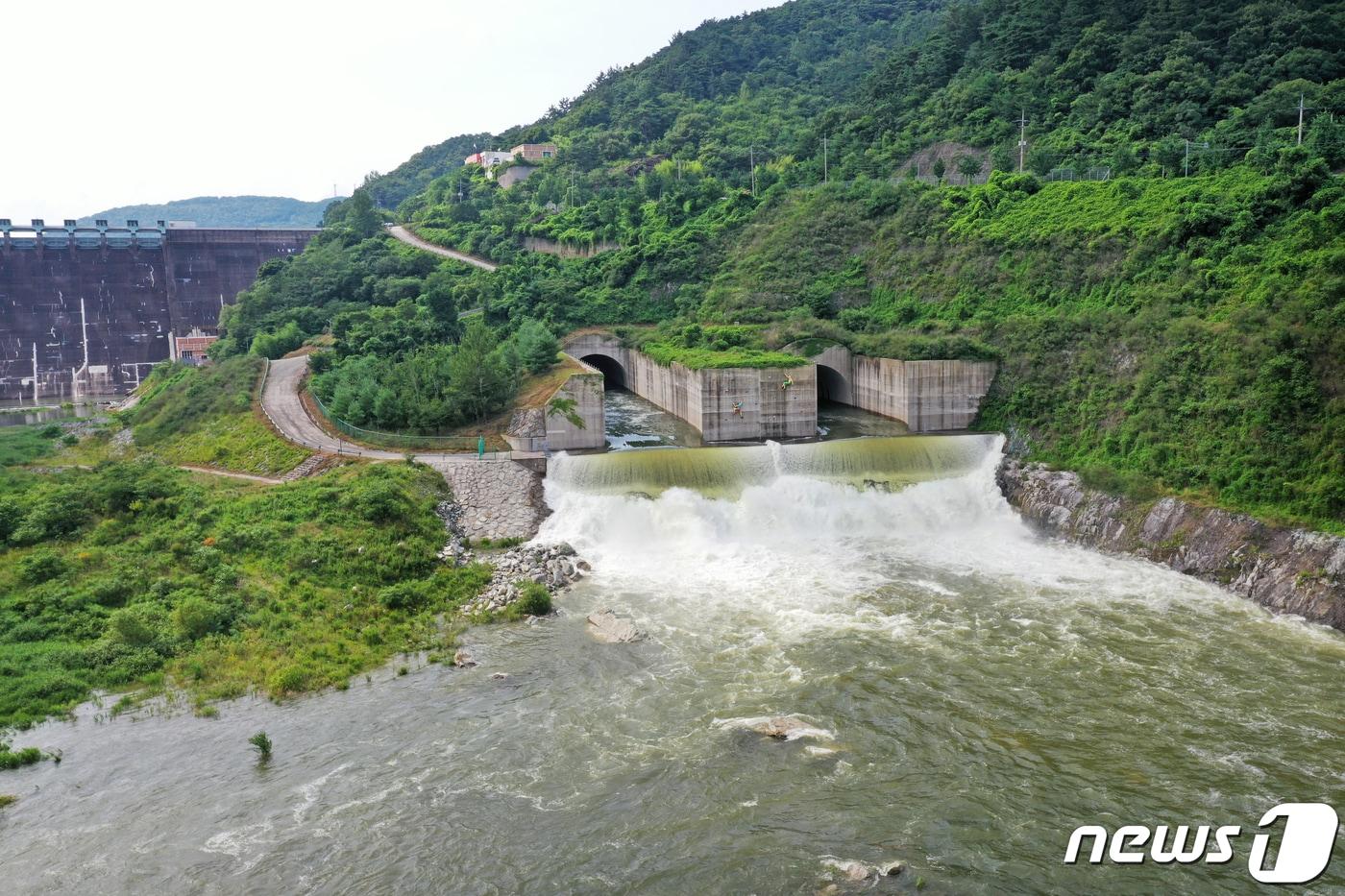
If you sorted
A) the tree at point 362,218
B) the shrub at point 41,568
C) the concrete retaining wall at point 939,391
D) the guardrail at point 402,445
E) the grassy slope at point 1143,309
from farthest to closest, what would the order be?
1. the tree at point 362,218
2. the concrete retaining wall at point 939,391
3. the guardrail at point 402,445
4. the grassy slope at point 1143,309
5. the shrub at point 41,568

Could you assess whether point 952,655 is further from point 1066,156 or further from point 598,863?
Result: point 1066,156

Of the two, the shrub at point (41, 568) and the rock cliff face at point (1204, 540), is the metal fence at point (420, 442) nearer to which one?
the shrub at point (41, 568)

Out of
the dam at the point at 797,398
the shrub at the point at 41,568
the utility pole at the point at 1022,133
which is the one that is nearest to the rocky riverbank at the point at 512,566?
the dam at the point at 797,398

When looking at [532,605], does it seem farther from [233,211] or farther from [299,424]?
[233,211]

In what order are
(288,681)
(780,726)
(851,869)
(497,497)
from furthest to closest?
1. (497,497)
2. (288,681)
3. (780,726)
4. (851,869)

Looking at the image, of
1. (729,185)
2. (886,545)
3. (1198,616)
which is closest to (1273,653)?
(1198,616)

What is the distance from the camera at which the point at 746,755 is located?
646 inches

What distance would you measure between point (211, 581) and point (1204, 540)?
26076mm

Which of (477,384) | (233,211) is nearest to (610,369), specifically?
(477,384)

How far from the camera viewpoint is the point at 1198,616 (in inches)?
864

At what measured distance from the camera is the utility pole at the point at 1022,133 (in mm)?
49875

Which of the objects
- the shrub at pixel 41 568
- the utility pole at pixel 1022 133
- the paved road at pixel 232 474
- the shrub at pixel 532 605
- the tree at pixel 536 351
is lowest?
the shrub at pixel 532 605

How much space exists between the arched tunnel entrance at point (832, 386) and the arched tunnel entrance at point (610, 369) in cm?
1161
